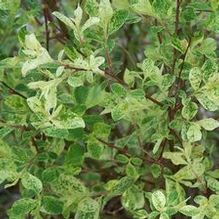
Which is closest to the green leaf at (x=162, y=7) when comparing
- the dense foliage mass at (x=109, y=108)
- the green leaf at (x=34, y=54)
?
the dense foliage mass at (x=109, y=108)

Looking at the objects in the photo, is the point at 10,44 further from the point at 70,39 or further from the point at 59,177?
the point at 59,177

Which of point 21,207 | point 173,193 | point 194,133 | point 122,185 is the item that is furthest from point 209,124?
point 21,207

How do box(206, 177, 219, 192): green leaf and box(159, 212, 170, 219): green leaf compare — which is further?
box(206, 177, 219, 192): green leaf

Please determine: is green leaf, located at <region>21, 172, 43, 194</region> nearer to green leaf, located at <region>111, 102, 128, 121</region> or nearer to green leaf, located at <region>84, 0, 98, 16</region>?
green leaf, located at <region>111, 102, 128, 121</region>

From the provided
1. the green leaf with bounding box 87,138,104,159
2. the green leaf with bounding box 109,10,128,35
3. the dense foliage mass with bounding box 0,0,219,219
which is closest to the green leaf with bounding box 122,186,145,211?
the dense foliage mass with bounding box 0,0,219,219

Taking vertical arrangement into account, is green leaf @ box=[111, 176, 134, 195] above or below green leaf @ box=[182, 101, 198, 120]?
below

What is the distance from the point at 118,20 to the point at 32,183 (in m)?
0.33

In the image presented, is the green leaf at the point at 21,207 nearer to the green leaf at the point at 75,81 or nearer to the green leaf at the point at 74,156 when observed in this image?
the green leaf at the point at 74,156

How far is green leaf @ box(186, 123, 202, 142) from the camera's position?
1.04 metres

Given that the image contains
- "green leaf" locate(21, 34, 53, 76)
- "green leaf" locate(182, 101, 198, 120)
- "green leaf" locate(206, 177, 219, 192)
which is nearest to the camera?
"green leaf" locate(21, 34, 53, 76)

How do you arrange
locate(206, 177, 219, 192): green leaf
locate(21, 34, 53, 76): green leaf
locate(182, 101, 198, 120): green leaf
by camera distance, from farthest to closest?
locate(206, 177, 219, 192): green leaf
locate(182, 101, 198, 120): green leaf
locate(21, 34, 53, 76): green leaf

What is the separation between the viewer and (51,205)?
1183 millimetres

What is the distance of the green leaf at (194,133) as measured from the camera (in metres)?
1.04

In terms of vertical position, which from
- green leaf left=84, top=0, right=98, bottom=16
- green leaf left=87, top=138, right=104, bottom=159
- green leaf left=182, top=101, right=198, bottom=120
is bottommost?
green leaf left=87, top=138, right=104, bottom=159
